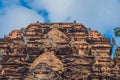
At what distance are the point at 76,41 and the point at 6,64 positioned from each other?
10.2 m

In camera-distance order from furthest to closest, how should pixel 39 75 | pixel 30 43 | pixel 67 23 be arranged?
1. pixel 67 23
2. pixel 30 43
3. pixel 39 75

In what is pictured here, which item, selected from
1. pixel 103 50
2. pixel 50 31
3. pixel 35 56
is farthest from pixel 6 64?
pixel 103 50

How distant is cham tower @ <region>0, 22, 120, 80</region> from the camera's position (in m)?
54.1

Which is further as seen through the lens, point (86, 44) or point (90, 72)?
point (86, 44)

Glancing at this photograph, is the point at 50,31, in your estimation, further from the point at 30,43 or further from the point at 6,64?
the point at 6,64

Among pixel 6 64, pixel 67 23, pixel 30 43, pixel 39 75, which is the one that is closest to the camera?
pixel 39 75

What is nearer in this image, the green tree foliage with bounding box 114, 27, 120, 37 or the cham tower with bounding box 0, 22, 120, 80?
the green tree foliage with bounding box 114, 27, 120, 37

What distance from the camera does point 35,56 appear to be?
189ft

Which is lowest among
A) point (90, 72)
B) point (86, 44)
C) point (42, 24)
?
point (90, 72)

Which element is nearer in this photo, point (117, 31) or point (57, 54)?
point (117, 31)

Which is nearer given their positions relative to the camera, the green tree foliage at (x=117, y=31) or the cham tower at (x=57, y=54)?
the green tree foliage at (x=117, y=31)

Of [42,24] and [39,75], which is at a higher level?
[42,24]

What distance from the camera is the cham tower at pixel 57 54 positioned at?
5409 centimetres

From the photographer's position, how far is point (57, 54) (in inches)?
2296
